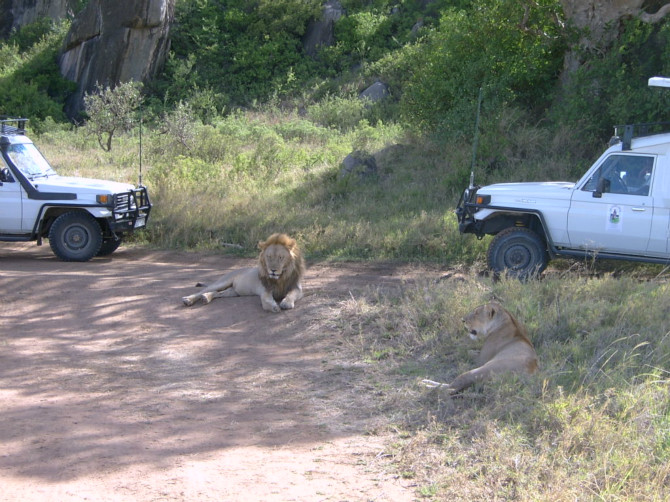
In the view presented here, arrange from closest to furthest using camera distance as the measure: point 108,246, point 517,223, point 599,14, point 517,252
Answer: point 517,252, point 517,223, point 108,246, point 599,14

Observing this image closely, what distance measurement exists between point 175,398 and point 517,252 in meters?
5.64

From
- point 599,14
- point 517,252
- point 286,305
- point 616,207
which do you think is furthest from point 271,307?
point 599,14

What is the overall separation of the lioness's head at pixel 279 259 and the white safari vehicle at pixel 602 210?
279 centimetres

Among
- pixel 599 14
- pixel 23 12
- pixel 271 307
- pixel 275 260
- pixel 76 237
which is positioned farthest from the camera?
pixel 23 12

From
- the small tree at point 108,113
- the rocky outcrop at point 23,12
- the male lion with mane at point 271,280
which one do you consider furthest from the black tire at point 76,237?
the rocky outcrop at point 23,12

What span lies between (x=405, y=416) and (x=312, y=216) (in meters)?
8.32

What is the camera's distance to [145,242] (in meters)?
13.8

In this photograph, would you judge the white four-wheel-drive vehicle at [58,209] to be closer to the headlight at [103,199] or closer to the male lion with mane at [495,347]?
the headlight at [103,199]

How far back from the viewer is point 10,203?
12070 mm

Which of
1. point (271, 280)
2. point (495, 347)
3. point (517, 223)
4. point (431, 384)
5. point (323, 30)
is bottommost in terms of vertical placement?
point (431, 384)

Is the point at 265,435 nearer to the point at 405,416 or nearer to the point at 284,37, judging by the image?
the point at 405,416

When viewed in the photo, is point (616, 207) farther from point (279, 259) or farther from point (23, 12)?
point (23, 12)

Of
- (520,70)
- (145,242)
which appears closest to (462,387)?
(145,242)

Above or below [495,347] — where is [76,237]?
above
